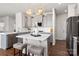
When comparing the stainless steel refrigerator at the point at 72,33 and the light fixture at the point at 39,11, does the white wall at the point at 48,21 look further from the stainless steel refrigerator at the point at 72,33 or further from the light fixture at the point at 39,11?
the stainless steel refrigerator at the point at 72,33

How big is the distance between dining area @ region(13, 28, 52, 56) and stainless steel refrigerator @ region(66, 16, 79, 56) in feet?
0.92

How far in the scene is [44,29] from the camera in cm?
164

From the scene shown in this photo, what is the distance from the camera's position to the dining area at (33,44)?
1.61m

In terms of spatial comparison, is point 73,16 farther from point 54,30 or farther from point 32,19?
point 32,19

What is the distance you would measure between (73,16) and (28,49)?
82 cm

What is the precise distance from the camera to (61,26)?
1.65 metres

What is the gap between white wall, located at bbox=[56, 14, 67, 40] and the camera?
1.63m

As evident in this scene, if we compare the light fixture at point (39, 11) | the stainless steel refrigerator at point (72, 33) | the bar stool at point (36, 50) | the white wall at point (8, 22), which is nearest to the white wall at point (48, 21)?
the light fixture at point (39, 11)

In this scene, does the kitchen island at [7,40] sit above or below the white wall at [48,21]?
below

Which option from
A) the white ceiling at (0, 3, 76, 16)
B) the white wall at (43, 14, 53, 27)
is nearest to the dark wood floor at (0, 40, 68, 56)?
the white wall at (43, 14, 53, 27)

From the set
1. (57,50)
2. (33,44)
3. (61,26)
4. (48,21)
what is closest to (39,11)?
(48,21)

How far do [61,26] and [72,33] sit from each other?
0.63 feet

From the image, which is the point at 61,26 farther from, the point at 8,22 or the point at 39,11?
the point at 8,22

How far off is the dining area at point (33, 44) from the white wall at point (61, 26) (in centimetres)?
14
